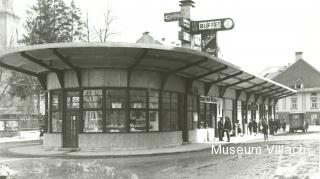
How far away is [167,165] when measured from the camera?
49.9ft

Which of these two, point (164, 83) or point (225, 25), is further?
point (225, 25)

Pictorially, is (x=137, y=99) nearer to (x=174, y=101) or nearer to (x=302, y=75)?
(x=174, y=101)

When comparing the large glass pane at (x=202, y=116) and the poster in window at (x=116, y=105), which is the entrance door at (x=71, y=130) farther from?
the large glass pane at (x=202, y=116)

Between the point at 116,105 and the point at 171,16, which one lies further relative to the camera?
the point at 171,16

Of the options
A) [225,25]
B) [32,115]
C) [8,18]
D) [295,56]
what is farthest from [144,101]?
[295,56]

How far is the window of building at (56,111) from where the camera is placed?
22344 millimetres

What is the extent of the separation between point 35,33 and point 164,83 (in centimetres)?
2053

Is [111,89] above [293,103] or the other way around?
above

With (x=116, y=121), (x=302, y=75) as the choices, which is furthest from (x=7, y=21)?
(x=116, y=121)

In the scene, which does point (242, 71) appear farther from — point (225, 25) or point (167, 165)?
point (167, 165)

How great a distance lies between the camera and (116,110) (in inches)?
835

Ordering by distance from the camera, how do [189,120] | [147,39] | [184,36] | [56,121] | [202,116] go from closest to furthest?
1. [56,121]
2. [189,120]
3. [184,36]
4. [202,116]
5. [147,39]

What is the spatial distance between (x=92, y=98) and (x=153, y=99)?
122 inches

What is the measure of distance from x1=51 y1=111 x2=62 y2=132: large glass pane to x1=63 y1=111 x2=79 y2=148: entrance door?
21.7 inches
